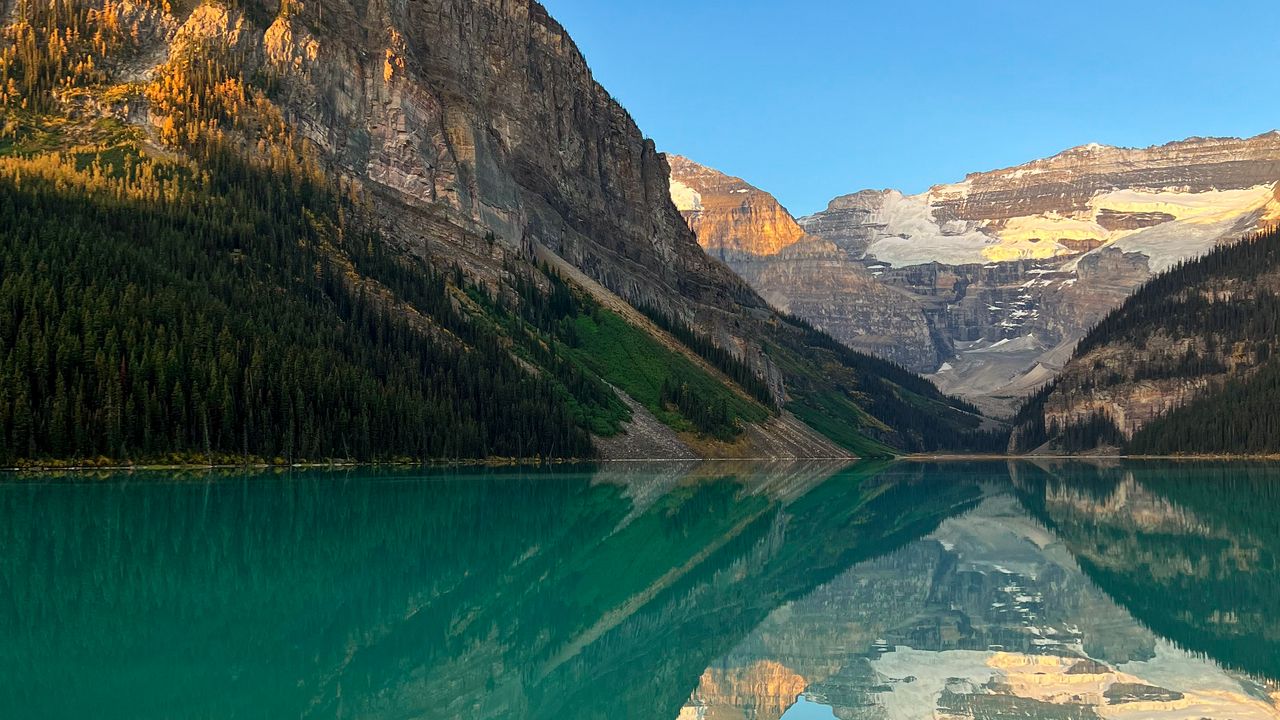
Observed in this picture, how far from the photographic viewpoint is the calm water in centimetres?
2672

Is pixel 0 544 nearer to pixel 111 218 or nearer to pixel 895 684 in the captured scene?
pixel 895 684

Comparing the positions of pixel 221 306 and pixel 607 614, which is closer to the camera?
pixel 607 614

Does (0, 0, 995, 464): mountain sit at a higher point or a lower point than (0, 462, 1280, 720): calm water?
higher

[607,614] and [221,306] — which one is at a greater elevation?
[221,306]

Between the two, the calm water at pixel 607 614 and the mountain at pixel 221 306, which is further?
the mountain at pixel 221 306

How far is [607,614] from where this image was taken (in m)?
37.2

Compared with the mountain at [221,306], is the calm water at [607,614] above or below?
below

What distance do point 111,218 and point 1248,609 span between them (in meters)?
138

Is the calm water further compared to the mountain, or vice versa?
the mountain

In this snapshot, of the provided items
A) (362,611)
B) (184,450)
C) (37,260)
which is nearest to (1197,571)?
(362,611)

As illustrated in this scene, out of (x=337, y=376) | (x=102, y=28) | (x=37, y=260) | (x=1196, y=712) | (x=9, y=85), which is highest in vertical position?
(x=102, y=28)

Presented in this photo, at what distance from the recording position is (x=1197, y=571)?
1984 inches

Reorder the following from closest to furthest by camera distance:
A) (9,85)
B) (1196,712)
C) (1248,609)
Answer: (1196,712), (1248,609), (9,85)

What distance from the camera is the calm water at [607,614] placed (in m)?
26.7
